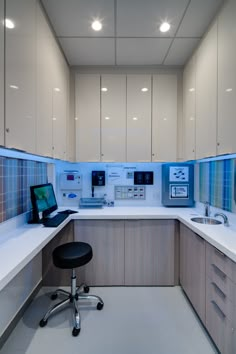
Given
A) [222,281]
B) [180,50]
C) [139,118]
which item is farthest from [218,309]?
[180,50]

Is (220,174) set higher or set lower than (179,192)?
higher

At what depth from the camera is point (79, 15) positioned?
5.89 feet

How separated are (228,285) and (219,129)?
1205 mm

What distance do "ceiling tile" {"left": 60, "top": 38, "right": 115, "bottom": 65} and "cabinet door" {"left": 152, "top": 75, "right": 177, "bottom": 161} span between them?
67 cm

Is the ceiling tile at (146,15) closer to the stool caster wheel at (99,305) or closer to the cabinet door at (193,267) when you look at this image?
the cabinet door at (193,267)

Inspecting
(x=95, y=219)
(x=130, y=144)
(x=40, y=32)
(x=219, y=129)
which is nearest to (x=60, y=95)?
(x=40, y=32)

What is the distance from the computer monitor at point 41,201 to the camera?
1.93m

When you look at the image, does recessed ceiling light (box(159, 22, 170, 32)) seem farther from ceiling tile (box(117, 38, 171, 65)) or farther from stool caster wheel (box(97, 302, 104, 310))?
stool caster wheel (box(97, 302, 104, 310))

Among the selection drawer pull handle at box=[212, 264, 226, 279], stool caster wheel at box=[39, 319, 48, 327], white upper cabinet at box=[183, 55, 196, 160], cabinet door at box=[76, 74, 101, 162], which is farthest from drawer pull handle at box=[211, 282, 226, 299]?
cabinet door at box=[76, 74, 101, 162]

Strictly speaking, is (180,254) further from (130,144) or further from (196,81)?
(196,81)

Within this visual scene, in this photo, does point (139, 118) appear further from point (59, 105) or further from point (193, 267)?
point (193, 267)

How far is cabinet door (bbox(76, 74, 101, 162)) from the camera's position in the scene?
8.52ft

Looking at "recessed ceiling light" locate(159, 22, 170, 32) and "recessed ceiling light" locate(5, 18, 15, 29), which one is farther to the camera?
"recessed ceiling light" locate(159, 22, 170, 32)

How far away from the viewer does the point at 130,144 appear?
2619mm
